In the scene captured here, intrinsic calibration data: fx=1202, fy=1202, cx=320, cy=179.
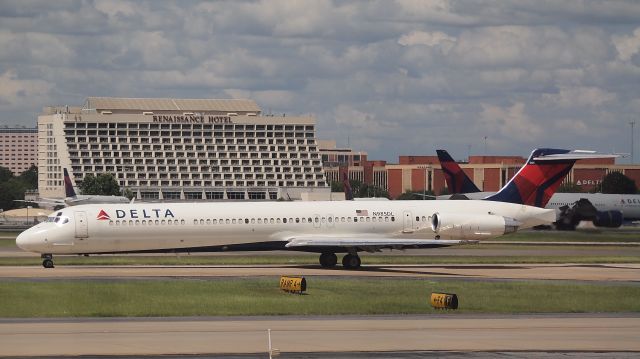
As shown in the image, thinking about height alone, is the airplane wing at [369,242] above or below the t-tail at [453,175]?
below

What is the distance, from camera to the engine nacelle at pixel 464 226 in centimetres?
6250

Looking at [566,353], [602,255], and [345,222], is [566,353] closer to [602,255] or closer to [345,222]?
[345,222]

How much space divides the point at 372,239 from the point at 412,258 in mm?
10635

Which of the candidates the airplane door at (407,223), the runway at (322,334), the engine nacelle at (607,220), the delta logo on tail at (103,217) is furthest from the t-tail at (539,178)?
the engine nacelle at (607,220)

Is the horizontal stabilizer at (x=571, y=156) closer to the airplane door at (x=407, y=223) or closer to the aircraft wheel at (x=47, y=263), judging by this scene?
the airplane door at (x=407, y=223)

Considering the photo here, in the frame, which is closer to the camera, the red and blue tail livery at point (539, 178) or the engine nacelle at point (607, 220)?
the red and blue tail livery at point (539, 178)

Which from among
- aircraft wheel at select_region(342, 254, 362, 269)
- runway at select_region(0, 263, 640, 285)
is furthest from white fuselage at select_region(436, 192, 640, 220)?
aircraft wheel at select_region(342, 254, 362, 269)

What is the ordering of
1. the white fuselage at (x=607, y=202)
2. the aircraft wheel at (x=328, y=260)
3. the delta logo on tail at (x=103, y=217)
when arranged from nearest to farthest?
the delta logo on tail at (x=103, y=217), the aircraft wheel at (x=328, y=260), the white fuselage at (x=607, y=202)

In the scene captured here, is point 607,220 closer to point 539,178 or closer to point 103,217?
point 539,178

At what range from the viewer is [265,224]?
60.9 meters

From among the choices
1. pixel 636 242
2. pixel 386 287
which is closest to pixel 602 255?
pixel 636 242

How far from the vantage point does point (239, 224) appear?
60625 millimetres

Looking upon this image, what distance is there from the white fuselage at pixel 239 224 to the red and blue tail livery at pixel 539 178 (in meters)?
1.35

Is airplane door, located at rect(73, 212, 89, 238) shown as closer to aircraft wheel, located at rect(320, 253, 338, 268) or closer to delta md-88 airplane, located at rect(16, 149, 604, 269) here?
delta md-88 airplane, located at rect(16, 149, 604, 269)
